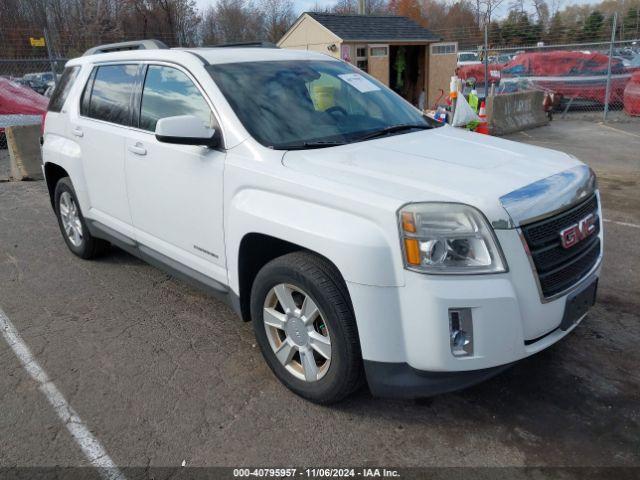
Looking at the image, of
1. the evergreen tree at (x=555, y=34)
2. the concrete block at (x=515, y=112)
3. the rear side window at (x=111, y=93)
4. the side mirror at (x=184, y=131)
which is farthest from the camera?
the evergreen tree at (x=555, y=34)

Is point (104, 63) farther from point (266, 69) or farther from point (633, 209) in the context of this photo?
point (633, 209)

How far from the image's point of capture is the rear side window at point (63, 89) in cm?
522

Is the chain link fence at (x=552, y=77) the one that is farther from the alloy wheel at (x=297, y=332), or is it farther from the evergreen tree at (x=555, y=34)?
the alloy wheel at (x=297, y=332)

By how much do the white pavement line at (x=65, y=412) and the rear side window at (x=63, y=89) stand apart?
2.24 m

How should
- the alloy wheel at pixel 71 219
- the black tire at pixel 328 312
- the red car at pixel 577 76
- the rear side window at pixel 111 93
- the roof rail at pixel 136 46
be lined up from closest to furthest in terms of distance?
the black tire at pixel 328 312
the rear side window at pixel 111 93
the roof rail at pixel 136 46
the alloy wheel at pixel 71 219
the red car at pixel 577 76

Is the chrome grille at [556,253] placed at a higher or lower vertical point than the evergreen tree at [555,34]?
lower

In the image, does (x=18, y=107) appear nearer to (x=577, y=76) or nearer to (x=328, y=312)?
(x=328, y=312)

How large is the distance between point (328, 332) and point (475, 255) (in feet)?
2.71

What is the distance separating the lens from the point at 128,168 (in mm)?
4156

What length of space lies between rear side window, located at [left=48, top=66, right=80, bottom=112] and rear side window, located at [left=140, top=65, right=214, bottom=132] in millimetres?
1572

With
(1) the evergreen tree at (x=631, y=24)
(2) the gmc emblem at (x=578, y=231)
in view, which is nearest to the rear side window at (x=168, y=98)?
(2) the gmc emblem at (x=578, y=231)

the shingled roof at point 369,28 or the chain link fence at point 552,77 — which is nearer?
the chain link fence at point 552,77

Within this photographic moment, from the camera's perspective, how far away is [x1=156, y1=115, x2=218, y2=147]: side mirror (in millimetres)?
3191

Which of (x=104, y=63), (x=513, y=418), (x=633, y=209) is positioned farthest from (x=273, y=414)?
(x=633, y=209)
